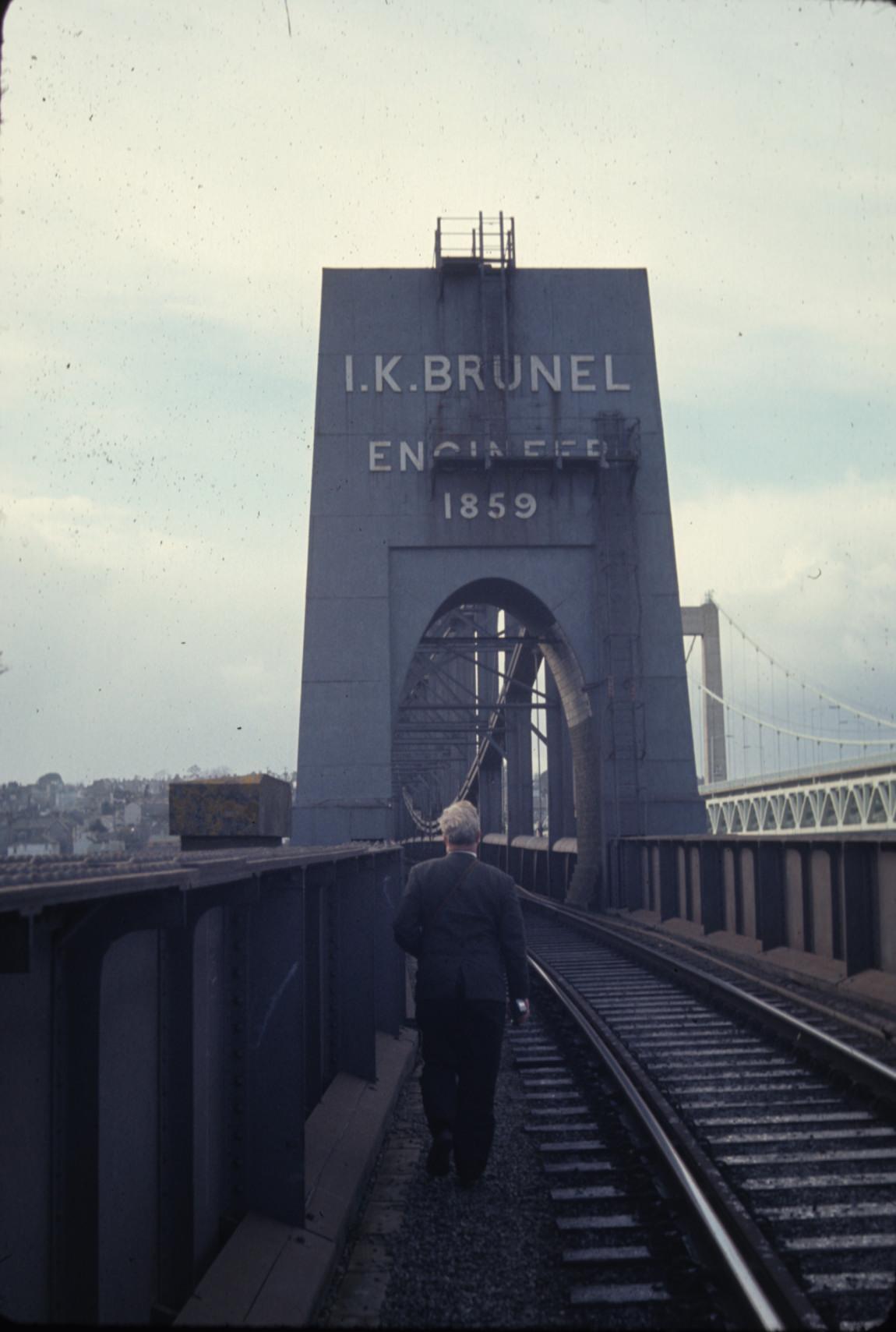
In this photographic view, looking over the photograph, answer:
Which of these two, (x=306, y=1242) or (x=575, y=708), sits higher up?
(x=575, y=708)

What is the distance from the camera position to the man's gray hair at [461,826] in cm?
700

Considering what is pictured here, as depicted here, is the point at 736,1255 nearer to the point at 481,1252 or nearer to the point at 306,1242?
the point at 481,1252

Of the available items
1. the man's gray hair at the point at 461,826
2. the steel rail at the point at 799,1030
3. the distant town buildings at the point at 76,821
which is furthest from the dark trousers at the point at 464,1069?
the distant town buildings at the point at 76,821

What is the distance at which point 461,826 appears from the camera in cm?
701

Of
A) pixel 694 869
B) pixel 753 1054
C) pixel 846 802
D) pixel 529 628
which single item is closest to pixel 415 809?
pixel 846 802

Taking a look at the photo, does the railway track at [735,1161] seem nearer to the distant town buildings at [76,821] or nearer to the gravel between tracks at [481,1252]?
the gravel between tracks at [481,1252]

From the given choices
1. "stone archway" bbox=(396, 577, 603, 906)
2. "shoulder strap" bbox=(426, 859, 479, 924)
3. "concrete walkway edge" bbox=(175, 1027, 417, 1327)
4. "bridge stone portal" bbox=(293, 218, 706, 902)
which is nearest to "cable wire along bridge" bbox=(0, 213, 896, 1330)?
"concrete walkway edge" bbox=(175, 1027, 417, 1327)

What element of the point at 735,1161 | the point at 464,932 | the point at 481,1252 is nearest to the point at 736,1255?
the point at 481,1252

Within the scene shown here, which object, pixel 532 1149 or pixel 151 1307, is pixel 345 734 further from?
pixel 151 1307

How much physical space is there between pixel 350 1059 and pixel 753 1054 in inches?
128

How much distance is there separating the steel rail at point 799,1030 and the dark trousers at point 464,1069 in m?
2.66

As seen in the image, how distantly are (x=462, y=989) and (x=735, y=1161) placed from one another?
5.73ft

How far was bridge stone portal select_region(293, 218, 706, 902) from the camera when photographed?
1091 inches

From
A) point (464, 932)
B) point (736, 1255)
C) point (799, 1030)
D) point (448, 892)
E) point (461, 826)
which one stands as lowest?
point (736, 1255)
